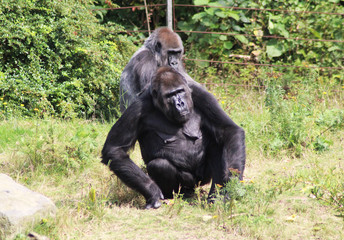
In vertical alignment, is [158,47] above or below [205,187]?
above

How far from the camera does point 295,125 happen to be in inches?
221

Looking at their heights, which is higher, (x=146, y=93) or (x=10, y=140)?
(x=146, y=93)

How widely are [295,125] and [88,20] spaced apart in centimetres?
391

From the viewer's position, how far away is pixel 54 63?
24.0 ft

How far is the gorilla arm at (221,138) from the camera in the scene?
425cm

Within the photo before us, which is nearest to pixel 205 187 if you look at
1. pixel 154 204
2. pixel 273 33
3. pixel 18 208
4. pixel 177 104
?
pixel 154 204

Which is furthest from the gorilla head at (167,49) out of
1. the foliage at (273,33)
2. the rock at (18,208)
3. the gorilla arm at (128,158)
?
the rock at (18,208)

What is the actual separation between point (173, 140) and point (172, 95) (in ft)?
1.41

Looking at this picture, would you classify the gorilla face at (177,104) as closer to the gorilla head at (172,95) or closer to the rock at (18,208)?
the gorilla head at (172,95)

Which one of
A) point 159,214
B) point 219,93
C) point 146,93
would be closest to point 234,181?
point 159,214

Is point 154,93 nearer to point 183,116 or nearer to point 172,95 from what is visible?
point 172,95

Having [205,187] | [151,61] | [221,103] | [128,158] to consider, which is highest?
[151,61]

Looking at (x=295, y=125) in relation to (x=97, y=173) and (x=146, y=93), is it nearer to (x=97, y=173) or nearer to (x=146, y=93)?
(x=146, y=93)

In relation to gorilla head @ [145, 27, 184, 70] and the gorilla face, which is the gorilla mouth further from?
gorilla head @ [145, 27, 184, 70]
